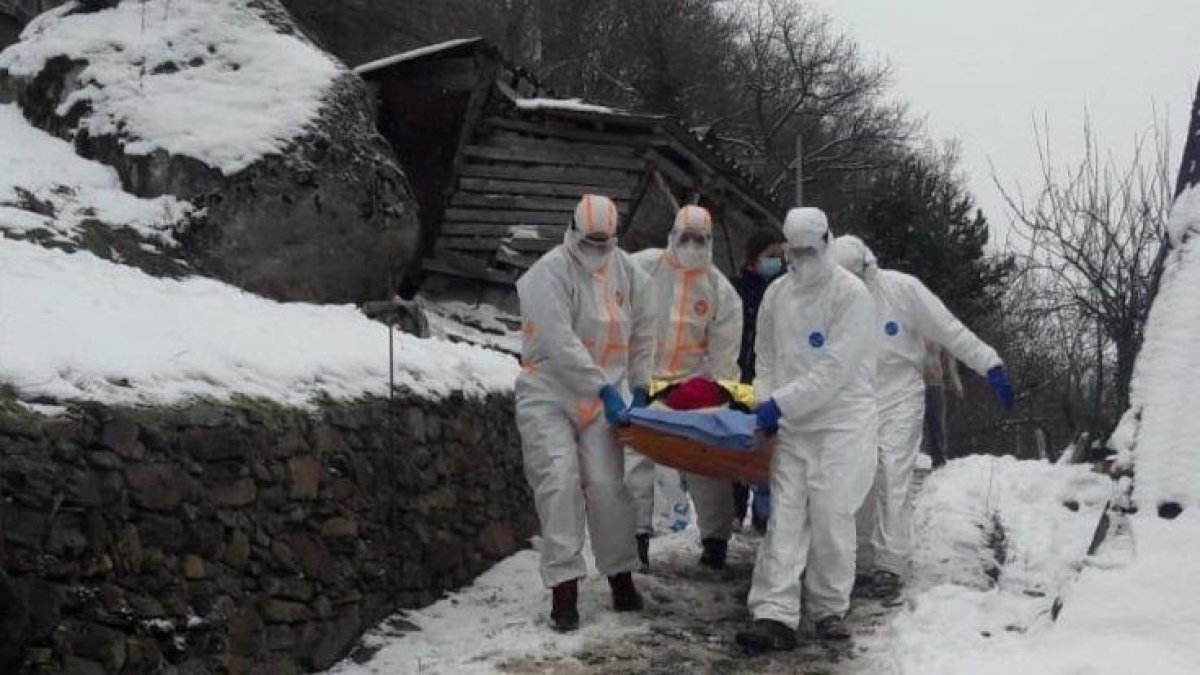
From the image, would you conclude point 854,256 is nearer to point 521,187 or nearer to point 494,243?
point 494,243

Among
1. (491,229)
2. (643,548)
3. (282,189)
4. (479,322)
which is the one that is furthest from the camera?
(491,229)

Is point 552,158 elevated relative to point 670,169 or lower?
lower

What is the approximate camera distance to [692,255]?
283 inches

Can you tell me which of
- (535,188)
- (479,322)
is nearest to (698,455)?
(479,322)

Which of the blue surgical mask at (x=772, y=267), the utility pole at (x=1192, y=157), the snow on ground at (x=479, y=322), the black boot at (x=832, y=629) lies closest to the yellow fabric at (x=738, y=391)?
the black boot at (x=832, y=629)

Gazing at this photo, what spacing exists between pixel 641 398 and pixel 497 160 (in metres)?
9.85

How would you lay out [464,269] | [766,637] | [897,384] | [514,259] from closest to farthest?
[766,637]
[897,384]
[514,259]
[464,269]

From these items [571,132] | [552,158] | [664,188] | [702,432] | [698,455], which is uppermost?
[571,132]

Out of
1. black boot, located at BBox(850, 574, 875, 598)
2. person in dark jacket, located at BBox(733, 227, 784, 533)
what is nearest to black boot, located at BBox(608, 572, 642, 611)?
black boot, located at BBox(850, 574, 875, 598)

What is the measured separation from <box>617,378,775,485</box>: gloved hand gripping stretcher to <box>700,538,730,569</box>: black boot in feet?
2.66

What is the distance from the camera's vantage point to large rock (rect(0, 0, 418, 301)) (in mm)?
8648

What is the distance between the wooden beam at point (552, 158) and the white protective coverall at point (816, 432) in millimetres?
9636

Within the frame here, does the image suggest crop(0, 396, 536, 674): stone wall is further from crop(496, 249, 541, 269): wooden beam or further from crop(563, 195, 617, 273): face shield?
crop(496, 249, 541, 269): wooden beam

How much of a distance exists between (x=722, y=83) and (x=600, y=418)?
97.8 feet
